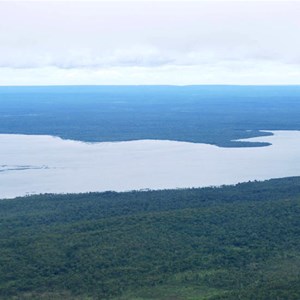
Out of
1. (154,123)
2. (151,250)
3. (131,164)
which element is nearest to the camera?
(151,250)

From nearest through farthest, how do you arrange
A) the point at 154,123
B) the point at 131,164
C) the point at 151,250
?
the point at 151,250 < the point at 131,164 < the point at 154,123

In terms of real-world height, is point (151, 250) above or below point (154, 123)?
below

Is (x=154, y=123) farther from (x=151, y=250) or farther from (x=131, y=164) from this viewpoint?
(x=151, y=250)

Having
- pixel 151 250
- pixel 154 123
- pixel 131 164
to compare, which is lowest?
pixel 151 250

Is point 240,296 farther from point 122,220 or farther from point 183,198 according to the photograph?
point 183,198

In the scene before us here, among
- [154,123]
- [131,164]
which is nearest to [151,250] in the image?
[131,164]

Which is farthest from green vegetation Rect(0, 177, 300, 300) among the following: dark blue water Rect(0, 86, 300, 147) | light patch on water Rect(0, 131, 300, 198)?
dark blue water Rect(0, 86, 300, 147)

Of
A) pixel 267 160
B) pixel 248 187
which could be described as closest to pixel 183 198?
pixel 248 187
